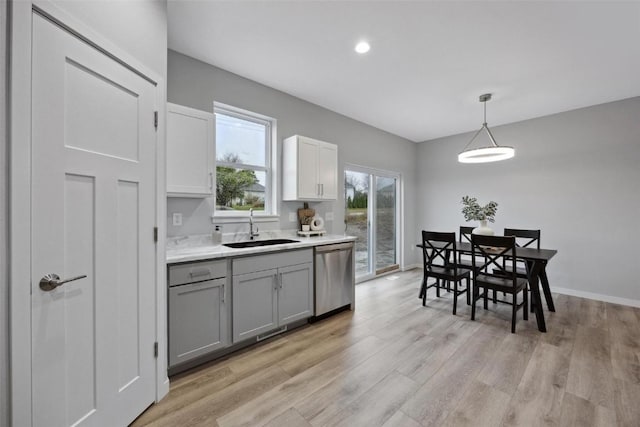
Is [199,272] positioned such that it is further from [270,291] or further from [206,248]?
[270,291]

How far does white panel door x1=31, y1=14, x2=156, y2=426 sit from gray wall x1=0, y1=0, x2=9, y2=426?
0.09m

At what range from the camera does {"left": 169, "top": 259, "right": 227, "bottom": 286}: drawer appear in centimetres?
194

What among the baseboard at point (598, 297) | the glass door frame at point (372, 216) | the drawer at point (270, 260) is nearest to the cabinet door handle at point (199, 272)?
the drawer at point (270, 260)

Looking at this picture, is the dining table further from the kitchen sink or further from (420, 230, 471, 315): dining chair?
the kitchen sink

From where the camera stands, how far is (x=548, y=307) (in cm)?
335

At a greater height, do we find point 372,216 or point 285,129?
point 285,129

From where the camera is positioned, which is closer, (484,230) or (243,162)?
(243,162)

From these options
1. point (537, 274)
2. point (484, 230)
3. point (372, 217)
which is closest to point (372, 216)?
point (372, 217)

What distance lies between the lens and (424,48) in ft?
8.13

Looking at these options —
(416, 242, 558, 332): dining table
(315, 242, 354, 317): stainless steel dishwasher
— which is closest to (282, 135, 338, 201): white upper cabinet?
(315, 242, 354, 317): stainless steel dishwasher

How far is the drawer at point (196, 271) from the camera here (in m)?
1.94

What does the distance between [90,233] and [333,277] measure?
2.29 metres

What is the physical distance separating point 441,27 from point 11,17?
2.59 m

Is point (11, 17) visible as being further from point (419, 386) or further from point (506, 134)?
point (506, 134)
